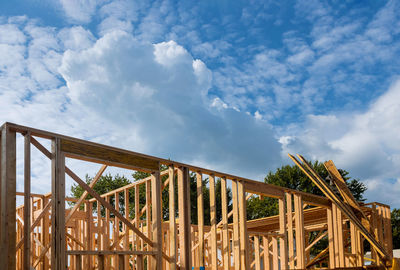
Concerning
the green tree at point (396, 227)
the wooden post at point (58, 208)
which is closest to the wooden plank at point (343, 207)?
the wooden post at point (58, 208)

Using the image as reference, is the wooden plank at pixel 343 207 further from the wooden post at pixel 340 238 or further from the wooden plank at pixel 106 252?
the wooden plank at pixel 106 252

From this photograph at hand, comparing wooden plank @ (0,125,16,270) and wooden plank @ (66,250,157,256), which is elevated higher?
wooden plank @ (0,125,16,270)

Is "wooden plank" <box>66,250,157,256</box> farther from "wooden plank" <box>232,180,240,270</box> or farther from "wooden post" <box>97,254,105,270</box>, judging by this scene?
"wooden plank" <box>232,180,240,270</box>

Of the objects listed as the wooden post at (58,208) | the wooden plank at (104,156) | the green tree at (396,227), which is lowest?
the green tree at (396,227)

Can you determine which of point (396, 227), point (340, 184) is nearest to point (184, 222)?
point (340, 184)

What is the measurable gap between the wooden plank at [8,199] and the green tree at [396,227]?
39105mm

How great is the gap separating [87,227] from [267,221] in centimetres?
907

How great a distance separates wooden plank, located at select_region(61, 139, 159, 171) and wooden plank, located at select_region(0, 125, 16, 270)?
1.08 meters

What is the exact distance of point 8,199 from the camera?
8445mm

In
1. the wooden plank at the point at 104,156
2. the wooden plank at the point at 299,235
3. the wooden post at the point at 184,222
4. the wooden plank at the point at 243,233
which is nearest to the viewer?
the wooden plank at the point at 104,156

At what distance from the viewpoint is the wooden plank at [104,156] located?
376 inches

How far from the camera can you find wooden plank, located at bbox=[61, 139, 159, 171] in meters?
9.54

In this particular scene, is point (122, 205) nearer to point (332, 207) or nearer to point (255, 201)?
point (255, 201)

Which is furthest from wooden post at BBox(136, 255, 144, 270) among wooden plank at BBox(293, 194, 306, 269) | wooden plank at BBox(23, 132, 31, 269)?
wooden plank at BBox(293, 194, 306, 269)
